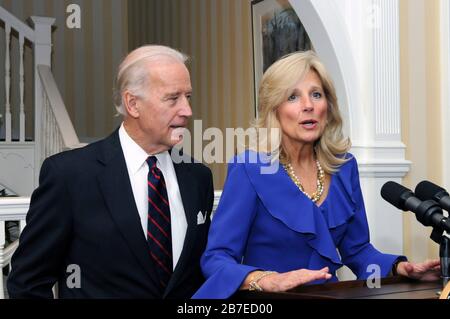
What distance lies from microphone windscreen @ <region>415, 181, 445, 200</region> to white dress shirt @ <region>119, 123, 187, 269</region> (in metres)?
0.63

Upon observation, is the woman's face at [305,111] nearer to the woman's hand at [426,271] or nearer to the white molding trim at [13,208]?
the woman's hand at [426,271]

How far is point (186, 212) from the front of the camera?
201cm

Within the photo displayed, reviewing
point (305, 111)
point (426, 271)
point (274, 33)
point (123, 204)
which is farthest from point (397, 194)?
point (274, 33)

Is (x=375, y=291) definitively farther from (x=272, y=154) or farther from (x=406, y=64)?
(x=406, y=64)

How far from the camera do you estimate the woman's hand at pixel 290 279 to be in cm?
161

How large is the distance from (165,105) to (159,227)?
0.32m

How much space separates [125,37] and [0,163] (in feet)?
7.88

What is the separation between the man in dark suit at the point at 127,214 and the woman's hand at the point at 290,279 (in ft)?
1.02

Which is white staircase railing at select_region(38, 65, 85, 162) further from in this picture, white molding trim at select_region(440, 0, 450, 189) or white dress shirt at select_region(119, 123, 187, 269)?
white dress shirt at select_region(119, 123, 187, 269)

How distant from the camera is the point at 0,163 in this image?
19.4ft

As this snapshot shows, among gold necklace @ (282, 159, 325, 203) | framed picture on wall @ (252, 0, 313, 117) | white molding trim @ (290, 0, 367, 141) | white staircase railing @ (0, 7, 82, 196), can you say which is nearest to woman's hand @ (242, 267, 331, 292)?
gold necklace @ (282, 159, 325, 203)

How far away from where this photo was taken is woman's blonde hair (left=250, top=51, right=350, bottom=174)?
6.66 feet

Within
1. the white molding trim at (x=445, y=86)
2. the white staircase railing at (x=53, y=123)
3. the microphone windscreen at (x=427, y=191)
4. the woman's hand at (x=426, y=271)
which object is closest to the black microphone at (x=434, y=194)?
the microphone windscreen at (x=427, y=191)
